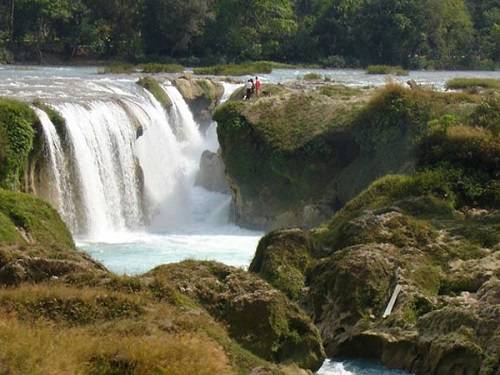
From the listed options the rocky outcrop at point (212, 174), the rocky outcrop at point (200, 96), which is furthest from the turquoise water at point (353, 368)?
the rocky outcrop at point (200, 96)

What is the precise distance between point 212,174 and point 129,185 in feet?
15.4

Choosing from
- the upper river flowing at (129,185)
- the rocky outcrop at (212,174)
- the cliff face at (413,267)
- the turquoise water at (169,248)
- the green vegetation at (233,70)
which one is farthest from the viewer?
the green vegetation at (233,70)

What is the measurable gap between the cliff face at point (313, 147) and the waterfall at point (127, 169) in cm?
187

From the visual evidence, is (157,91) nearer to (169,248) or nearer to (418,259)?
(169,248)

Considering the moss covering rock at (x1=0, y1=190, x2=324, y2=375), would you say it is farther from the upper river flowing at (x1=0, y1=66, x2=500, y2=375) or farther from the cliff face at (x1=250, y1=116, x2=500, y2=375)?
the upper river flowing at (x1=0, y1=66, x2=500, y2=375)

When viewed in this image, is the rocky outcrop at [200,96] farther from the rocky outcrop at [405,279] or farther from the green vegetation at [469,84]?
the rocky outcrop at [405,279]

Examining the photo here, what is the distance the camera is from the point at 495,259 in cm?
1514

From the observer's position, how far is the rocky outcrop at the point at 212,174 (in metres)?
30.0

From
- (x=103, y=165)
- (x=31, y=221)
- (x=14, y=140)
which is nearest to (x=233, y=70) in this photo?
(x=103, y=165)

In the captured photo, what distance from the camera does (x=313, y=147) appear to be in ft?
85.5

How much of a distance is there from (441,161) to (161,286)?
11.5 metres

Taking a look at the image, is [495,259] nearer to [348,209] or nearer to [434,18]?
[348,209]

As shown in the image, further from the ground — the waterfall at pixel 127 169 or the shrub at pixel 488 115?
the shrub at pixel 488 115

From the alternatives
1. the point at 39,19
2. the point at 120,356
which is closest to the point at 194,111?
the point at 120,356
